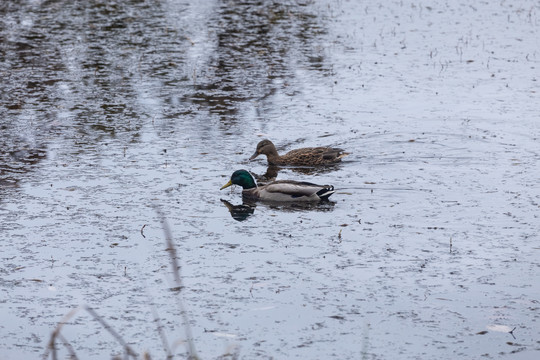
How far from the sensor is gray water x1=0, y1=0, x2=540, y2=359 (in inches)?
283

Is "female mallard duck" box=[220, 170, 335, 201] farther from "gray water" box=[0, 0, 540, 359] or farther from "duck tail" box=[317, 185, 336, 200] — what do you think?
"gray water" box=[0, 0, 540, 359]

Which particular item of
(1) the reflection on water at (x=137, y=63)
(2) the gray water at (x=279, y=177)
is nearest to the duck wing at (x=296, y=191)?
(2) the gray water at (x=279, y=177)

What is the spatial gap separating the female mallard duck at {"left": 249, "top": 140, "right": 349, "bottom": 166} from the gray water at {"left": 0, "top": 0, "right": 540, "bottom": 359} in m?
0.21

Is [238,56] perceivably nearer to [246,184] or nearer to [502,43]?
[502,43]

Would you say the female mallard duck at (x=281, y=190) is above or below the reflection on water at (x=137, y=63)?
above

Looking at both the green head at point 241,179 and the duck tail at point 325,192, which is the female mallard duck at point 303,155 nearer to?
the green head at point 241,179

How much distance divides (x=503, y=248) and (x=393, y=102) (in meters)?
6.88

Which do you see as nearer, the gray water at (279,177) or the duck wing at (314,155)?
the gray water at (279,177)

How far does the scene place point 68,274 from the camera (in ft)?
26.8

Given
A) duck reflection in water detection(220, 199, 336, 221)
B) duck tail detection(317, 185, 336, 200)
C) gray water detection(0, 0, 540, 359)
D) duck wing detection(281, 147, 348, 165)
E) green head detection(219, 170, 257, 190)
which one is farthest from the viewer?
duck wing detection(281, 147, 348, 165)

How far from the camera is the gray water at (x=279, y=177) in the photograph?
7.18 meters

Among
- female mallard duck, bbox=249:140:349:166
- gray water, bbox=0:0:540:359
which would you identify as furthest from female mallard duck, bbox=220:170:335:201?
female mallard duck, bbox=249:140:349:166

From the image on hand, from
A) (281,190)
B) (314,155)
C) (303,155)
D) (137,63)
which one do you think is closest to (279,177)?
(303,155)

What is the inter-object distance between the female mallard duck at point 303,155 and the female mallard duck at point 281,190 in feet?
4.29
